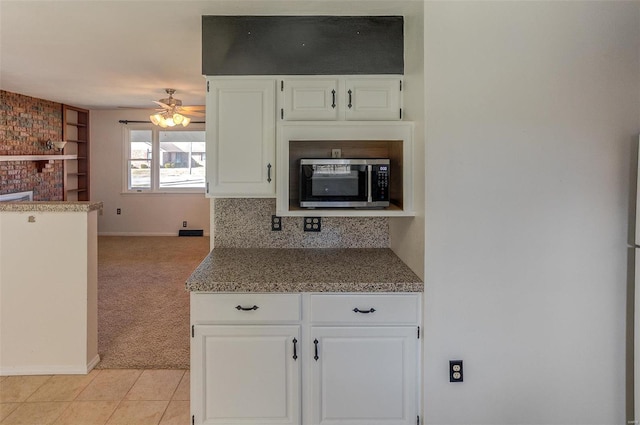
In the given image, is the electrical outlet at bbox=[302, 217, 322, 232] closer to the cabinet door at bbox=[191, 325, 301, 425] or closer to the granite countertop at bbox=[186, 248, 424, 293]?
the granite countertop at bbox=[186, 248, 424, 293]

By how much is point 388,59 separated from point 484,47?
1.98 feet

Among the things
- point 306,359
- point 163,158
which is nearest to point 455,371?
point 306,359

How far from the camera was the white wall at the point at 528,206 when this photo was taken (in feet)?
6.20

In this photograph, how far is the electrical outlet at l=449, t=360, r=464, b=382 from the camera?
1.93 m

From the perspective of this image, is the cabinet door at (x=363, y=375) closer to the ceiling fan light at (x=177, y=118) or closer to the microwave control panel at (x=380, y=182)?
the microwave control panel at (x=380, y=182)

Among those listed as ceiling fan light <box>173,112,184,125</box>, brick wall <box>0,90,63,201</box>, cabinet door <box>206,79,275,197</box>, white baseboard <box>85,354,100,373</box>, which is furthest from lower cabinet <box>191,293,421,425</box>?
brick wall <box>0,90,63,201</box>

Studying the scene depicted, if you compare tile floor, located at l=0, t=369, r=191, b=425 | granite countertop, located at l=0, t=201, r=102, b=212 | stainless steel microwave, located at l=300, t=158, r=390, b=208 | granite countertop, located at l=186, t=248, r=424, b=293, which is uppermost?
stainless steel microwave, located at l=300, t=158, r=390, b=208

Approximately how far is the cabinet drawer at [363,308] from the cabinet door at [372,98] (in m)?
1.03

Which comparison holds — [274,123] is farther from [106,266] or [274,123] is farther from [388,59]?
[106,266]

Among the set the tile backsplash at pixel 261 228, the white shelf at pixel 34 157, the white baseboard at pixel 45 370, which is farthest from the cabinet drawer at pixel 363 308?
the white shelf at pixel 34 157

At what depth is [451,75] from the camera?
6.19ft

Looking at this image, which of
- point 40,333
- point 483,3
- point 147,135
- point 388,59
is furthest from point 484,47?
point 147,135

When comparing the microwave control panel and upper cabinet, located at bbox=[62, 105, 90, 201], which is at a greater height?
upper cabinet, located at bbox=[62, 105, 90, 201]

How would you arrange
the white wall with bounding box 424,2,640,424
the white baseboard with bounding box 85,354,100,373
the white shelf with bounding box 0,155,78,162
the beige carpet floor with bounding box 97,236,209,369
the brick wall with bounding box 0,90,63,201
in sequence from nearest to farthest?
1. the white wall with bounding box 424,2,640,424
2. the white baseboard with bounding box 85,354,100,373
3. the beige carpet floor with bounding box 97,236,209,369
4. the white shelf with bounding box 0,155,78,162
5. the brick wall with bounding box 0,90,63,201
